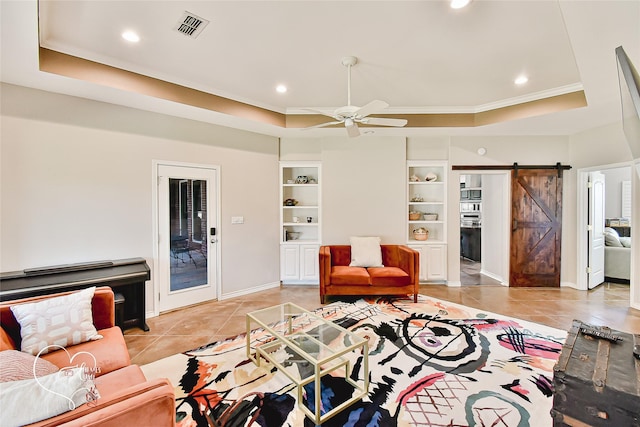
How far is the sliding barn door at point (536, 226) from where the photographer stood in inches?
193

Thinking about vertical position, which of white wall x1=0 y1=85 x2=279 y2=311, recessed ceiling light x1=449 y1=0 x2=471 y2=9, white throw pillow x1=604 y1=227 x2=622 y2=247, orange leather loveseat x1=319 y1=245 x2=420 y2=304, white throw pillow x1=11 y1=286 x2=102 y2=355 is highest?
→ recessed ceiling light x1=449 y1=0 x2=471 y2=9

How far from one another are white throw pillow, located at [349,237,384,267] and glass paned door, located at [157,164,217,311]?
225 centimetres

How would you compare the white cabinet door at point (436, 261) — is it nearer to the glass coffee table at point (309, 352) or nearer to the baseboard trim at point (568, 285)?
the baseboard trim at point (568, 285)

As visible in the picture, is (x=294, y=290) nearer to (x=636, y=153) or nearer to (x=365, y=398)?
(x=365, y=398)

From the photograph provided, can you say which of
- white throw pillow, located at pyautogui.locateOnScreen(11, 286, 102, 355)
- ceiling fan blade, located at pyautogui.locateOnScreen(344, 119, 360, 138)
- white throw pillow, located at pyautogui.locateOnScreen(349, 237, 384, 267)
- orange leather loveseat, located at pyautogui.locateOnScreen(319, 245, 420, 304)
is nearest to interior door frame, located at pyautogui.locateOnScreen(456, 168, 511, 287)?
orange leather loveseat, located at pyautogui.locateOnScreen(319, 245, 420, 304)

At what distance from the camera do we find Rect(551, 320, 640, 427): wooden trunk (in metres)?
1.28

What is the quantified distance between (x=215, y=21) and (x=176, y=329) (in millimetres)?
3282

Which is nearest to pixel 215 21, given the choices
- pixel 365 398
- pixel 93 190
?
pixel 93 190

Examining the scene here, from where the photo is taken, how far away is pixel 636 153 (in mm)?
1391

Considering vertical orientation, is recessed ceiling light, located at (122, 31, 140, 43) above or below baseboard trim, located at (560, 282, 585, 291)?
above

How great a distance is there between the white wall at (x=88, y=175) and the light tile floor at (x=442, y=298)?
0.56 metres

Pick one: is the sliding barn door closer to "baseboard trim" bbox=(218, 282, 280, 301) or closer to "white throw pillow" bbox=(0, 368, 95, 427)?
"baseboard trim" bbox=(218, 282, 280, 301)

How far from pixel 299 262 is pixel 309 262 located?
7.3 inches

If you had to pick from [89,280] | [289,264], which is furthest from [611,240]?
[89,280]
